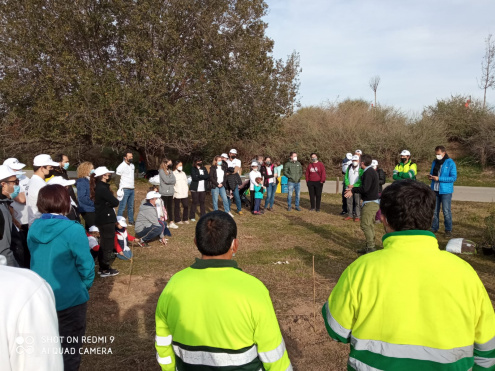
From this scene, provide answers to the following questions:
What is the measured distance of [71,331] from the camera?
10.8ft

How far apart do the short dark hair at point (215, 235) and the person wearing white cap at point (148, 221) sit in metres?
6.32

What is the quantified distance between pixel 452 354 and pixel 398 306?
31 cm

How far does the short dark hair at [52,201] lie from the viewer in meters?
3.21

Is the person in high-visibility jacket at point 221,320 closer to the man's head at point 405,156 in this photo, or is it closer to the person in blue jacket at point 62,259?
the person in blue jacket at point 62,259

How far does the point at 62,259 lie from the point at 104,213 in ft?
10.7

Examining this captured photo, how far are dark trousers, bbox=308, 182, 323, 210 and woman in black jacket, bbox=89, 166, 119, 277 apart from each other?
720cm

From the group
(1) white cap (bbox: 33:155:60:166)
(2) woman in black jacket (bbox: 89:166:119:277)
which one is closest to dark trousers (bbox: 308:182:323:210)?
(2) woman in black jacket (bbox: 89:166:119:277)

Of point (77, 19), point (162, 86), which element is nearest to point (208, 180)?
point (162, 86)

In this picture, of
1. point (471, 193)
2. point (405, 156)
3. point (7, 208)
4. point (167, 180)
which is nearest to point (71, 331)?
point (7, 208)

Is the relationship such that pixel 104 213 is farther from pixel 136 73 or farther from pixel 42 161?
pixel 136 73

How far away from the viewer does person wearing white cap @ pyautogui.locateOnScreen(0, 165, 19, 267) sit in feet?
11.0

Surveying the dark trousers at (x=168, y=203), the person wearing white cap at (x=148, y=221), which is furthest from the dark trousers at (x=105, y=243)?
the dark trousers at (x=168, y=203)

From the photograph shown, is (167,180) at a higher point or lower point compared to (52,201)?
lower

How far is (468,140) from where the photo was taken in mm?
23000
